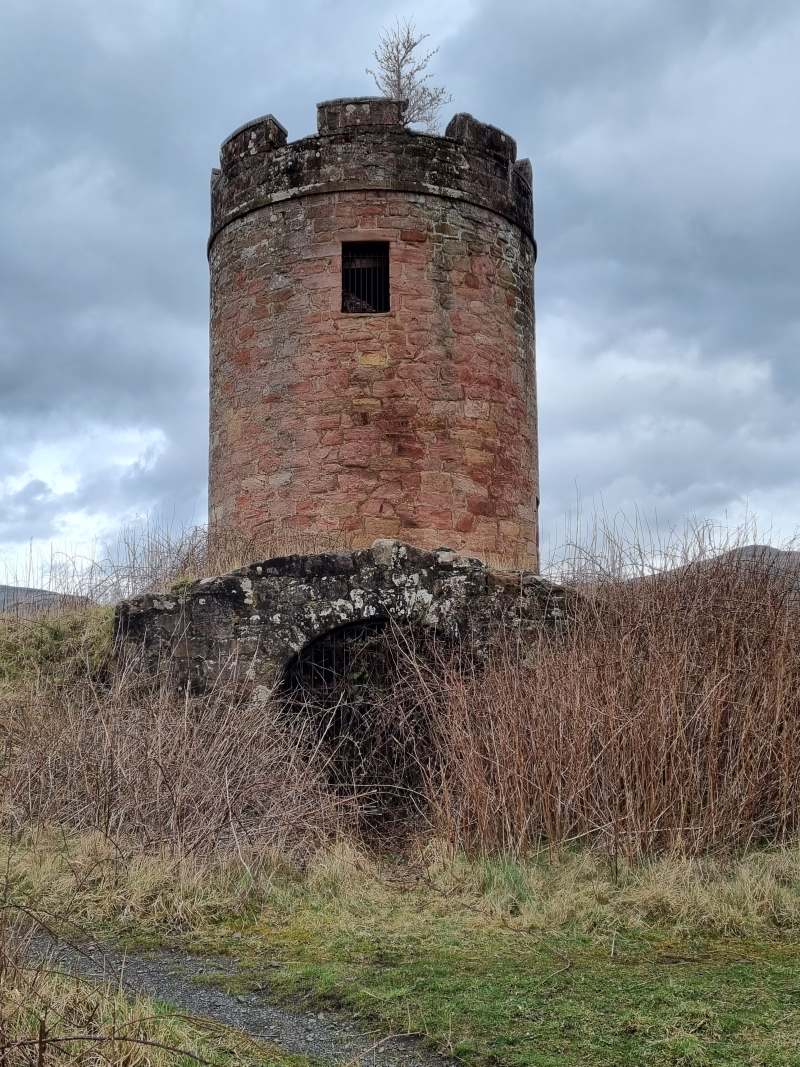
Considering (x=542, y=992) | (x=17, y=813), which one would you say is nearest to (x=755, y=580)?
(x=542, y=992)

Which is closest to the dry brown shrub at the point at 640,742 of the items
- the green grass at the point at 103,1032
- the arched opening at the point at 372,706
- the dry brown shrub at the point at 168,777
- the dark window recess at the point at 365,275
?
the arched opening at the point at 372,706

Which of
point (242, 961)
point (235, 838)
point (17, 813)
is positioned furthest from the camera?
point (17, 813)

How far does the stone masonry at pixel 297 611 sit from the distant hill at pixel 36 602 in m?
2.14

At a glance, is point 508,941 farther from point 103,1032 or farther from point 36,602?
point 36,602

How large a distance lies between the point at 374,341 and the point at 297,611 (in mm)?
3017

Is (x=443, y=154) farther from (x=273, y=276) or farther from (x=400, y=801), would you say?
(x=400, y=801)

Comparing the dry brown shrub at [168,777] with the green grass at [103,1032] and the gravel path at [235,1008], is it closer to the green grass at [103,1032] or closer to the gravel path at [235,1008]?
the gravel path at [235,1008]

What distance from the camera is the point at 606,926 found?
15.2 ft

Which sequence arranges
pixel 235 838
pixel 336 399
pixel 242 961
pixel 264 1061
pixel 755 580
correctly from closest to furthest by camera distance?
pixel 264 1061 → pixel 242 961 → pixel 235 838 → pixel 755 580 → pixel 336 399

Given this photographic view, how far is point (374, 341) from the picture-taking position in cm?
964

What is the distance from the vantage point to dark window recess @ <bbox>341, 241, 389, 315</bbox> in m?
9.89

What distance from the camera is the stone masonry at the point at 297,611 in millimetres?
7699

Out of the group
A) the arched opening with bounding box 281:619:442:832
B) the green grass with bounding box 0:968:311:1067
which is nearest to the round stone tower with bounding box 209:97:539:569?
the arched opening with bounding box 281:619:442:832

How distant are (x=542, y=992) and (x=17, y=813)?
340 centimetres
